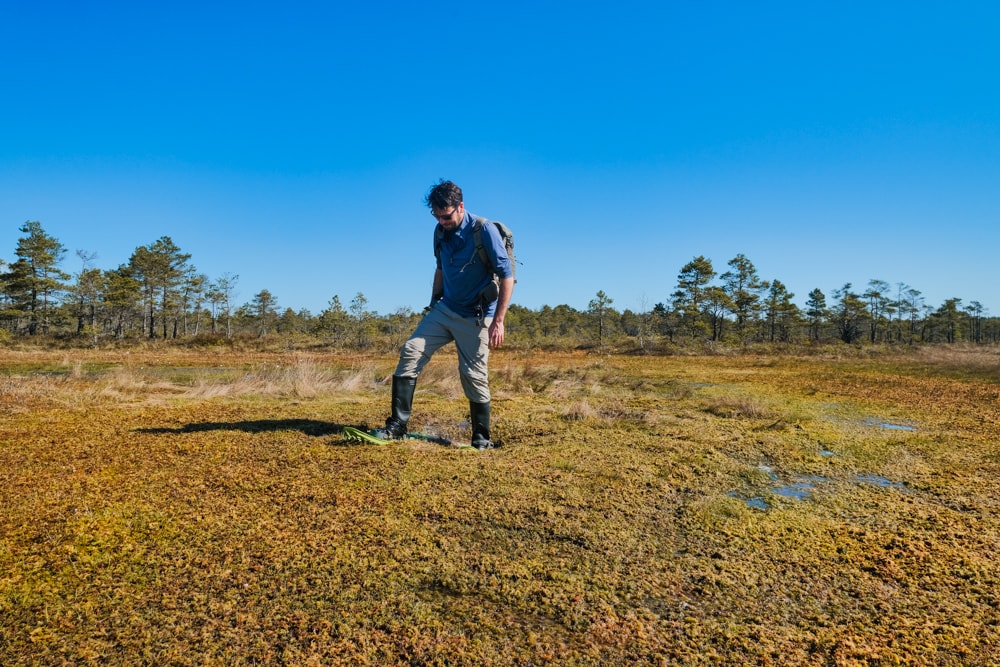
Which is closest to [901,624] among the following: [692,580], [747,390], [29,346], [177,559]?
[692,580]

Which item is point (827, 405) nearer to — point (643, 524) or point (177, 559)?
point (643, 524)

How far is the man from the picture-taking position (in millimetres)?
3646

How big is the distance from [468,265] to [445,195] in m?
0.55

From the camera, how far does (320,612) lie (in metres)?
1.44

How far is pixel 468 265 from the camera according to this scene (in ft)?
12.2

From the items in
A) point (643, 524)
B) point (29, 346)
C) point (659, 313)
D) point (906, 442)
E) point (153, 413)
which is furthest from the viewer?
point (659, 313)

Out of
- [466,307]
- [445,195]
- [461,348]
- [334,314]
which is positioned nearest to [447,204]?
[445,195]

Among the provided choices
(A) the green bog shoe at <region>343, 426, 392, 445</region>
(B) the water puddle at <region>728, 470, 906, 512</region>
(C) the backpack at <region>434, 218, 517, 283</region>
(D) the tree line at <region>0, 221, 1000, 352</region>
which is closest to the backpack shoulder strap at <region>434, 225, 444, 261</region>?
(C) the backpack at <region>434, 218, 517, 283</region>

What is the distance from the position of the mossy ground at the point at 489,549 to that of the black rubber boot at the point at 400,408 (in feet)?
0.97

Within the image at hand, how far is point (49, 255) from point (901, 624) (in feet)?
202

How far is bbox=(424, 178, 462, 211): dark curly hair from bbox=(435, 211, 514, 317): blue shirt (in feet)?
0.62

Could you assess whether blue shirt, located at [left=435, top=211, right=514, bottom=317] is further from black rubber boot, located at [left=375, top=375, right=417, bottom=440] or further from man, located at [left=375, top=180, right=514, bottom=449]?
black rubber boot, located at [left=375, top=375, right=417, bottom=440]

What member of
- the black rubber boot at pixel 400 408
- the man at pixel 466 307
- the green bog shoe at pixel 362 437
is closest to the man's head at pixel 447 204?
the man at pixel 466 307

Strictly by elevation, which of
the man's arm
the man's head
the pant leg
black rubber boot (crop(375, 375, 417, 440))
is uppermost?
the man's head
